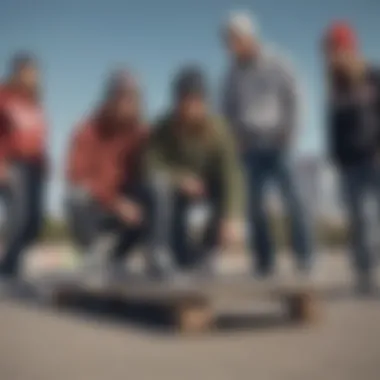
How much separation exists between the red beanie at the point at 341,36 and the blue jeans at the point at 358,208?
285 millimetres

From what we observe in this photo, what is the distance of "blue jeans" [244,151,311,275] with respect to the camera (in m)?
2.00

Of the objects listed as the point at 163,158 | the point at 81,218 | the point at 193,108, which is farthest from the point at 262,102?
the point at 81,218

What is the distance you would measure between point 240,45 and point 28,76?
49 cm

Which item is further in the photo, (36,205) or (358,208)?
(358,208)

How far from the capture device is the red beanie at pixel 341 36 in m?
2.07

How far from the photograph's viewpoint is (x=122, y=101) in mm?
1983

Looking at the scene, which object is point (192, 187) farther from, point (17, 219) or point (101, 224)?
point (17, 219)

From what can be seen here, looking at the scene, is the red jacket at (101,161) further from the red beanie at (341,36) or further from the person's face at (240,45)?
the red beanie at (341,36)

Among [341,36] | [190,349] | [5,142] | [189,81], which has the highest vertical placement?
[341,36]

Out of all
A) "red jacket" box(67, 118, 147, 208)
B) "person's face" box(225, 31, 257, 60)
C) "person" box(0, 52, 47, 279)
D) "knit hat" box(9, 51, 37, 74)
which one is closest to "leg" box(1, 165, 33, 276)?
"person" box(0, 52, 47, 279)

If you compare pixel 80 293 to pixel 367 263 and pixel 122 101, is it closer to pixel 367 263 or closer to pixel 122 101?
pixel 122 101

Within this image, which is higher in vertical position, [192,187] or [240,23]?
[240,23]

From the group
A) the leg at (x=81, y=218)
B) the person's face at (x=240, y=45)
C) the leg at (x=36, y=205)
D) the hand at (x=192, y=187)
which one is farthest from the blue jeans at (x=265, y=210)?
the leg at (x=36, y=205)

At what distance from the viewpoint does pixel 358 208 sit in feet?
6.78
